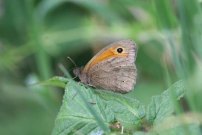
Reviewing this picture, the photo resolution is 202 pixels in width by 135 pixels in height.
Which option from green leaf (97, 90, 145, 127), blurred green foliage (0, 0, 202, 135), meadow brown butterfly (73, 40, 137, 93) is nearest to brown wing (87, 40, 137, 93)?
meadow brown butterfly (73, 40, 137, 93)

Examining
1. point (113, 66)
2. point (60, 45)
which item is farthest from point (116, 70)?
point (60, 45)

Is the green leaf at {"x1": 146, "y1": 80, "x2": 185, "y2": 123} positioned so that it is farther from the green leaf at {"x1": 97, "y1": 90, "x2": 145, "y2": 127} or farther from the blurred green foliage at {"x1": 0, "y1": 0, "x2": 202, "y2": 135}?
the blurred green foliage at {"x1": 0, "y1": 0, "x2": 202, "y2": 135}

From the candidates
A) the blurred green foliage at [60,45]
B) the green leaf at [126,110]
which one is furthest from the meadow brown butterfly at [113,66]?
the blurred green foliage at [60,45]

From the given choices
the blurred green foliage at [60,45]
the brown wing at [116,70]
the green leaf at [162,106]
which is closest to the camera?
the green leaf at [162,106]

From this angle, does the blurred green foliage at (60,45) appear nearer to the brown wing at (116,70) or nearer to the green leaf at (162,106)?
the brown wing at (116,70)

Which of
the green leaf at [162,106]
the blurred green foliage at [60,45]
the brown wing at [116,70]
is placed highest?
the blurred green foliage at [60,45]

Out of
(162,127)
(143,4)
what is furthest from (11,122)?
(162,127)

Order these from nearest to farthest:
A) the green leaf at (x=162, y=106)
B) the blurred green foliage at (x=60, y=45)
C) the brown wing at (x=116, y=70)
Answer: the green leaf at (x=162, y=106), the brown wing at (x=116, y=70), the blurred green foliage at (x=60, y=45)
